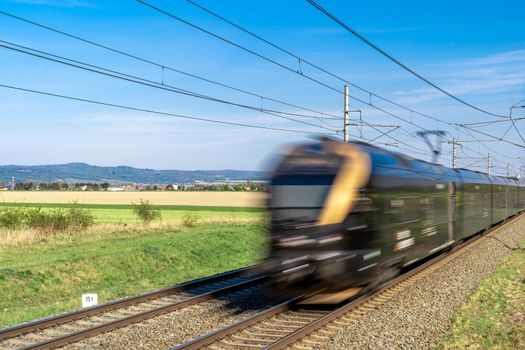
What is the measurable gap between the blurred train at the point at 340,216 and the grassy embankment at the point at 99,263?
3.38 ft

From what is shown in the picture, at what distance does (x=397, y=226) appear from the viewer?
12172 millimetres

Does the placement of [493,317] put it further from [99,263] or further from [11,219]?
[11,219]

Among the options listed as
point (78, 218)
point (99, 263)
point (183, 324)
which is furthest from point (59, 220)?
point (183, 324)

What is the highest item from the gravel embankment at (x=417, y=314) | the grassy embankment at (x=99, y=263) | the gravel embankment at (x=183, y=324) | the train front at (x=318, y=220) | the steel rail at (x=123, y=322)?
the train front at (x=318, y=220)

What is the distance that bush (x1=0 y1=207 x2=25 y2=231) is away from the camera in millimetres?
28375

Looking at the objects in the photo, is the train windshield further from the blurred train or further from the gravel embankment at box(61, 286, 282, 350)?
the gravel embankment at box(61, 286, 282, 350)

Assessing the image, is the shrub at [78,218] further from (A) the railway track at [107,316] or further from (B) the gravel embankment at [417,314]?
(B) the gravel embankment at [417,314]

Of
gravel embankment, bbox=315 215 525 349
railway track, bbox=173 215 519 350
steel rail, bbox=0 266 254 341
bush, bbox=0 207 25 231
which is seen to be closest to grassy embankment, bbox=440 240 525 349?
gravel embankment, bbox=315 215 525 349

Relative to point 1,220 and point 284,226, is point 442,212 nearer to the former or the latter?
point 284,226

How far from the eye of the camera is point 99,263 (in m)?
18.6

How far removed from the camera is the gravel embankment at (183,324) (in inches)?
354

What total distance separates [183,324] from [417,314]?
4.60 metres

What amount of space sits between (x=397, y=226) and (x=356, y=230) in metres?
2.04

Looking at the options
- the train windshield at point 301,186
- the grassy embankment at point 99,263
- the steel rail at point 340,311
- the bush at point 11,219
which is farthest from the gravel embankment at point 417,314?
the bush at point 11,219
